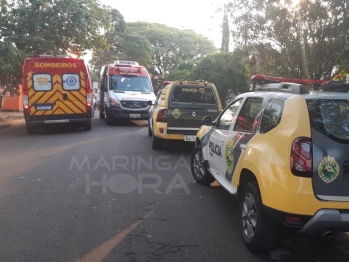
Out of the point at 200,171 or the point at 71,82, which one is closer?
the point at 200,171

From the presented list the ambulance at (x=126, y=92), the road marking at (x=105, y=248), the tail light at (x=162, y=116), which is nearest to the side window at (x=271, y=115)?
the road marking at (x=105, y=248)

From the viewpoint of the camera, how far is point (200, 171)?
6.99 metres

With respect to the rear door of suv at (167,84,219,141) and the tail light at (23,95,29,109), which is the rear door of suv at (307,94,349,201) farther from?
the tail light at (23,95,29,109)

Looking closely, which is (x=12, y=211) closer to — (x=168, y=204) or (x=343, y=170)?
(x=168, y=204)

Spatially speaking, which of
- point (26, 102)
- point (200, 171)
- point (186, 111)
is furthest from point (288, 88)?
point (26, 102)

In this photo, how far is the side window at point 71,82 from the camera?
14109mm

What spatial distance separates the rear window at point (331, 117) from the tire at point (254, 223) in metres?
0.89

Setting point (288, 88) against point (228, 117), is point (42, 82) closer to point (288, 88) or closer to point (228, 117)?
point (228, 117)

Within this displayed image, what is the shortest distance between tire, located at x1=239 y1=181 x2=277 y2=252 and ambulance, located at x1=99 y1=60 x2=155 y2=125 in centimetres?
1272

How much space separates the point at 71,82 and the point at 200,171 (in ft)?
28.1

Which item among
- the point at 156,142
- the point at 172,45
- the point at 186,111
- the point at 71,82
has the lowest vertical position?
the point at 156,142

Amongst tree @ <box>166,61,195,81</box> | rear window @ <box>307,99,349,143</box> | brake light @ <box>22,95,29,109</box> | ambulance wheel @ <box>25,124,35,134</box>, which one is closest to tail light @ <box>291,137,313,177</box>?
rear window @ <box>307,99,349,143</box>

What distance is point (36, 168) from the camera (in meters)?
8.23

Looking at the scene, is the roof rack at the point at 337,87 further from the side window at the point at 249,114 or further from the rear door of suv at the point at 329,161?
the rear door of suv at the point at 329,161
